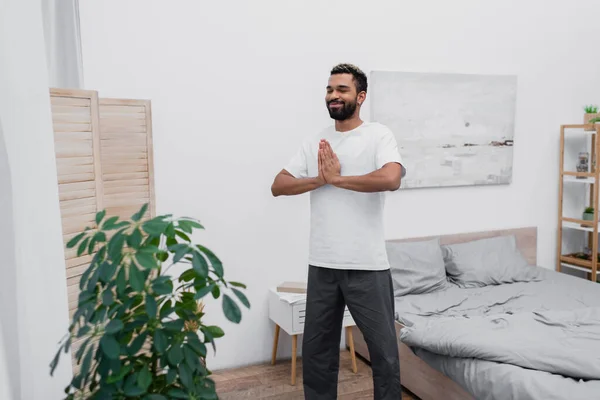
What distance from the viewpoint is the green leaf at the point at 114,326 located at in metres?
1.14

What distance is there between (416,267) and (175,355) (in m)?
2.65

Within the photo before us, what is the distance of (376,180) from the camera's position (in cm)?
246

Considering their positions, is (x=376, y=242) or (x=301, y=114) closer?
(x=376, y=242)

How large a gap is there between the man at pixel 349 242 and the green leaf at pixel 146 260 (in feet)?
4.66

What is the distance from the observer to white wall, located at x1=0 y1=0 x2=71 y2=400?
50.4 inches

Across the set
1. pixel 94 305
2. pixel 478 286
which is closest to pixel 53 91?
pixel 94 305

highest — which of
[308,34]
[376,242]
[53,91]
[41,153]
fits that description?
[308,34]

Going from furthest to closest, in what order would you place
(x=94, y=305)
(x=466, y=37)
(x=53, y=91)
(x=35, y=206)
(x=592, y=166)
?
(x=592, y=166) → (x=466, y=37) → (x=53, y=91) → (x=35, y=206) → (x=94, y=305)

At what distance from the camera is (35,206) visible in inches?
52.9

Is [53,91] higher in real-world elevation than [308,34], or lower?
lower

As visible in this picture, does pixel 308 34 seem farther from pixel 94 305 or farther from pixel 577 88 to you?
pixel 94 305

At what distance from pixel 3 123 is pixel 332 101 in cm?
161

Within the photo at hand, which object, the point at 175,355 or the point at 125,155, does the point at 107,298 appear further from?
the point at 125,155

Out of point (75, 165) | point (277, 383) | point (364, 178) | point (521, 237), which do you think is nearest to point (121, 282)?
point (75, 165)
